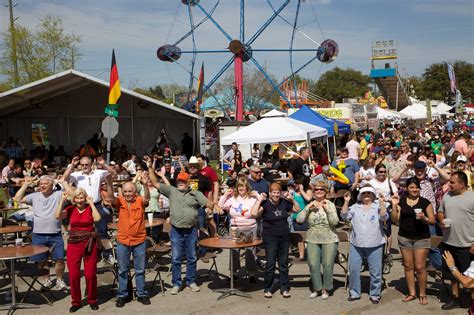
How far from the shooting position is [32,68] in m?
26.6

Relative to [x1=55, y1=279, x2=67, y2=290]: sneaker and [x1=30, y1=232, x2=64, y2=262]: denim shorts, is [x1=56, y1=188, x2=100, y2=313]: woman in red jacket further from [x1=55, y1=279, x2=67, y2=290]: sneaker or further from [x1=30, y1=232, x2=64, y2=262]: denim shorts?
[x1=55, y1=279, x2=67, y2=290]: sneaker

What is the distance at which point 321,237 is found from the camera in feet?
21.1

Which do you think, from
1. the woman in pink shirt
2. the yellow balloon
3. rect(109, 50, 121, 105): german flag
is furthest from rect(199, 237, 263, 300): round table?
rect(109, 50, 121, 105): german flag

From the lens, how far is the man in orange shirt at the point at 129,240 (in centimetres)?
627

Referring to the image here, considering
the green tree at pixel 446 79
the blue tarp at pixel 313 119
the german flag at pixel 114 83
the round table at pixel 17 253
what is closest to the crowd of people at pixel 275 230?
the round table at pixel 17 253

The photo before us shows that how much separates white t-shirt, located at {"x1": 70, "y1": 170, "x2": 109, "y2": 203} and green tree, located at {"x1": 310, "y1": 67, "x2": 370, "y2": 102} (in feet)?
262

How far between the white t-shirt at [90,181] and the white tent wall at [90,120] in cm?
1363

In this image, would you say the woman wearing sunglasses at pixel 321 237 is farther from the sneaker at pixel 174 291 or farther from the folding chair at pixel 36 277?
the folding chair at pixel 36 277

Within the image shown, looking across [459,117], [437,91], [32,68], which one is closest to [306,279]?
[32,68]

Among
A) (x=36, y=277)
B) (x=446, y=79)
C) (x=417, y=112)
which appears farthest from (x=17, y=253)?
(x=446, y=79)

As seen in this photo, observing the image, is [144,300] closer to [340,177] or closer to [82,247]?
[82,247]

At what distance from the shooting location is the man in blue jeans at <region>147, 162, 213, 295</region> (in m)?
6.75

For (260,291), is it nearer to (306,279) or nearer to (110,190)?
(306,279)

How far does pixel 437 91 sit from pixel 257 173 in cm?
8035
